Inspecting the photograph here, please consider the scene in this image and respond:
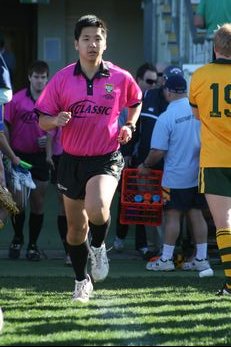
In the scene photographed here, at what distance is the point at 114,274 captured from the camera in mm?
8820

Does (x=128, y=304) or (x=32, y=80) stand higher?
(x=32, y=80)

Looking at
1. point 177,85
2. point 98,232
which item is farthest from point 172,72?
point 98,232

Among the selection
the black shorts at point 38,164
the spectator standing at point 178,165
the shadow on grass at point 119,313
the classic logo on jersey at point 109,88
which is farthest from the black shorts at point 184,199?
the classic logo on jersey at point 109,88

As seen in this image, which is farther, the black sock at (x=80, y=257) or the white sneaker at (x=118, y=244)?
the white sneaker at (x=118, y=244)

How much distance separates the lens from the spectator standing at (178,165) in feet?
29.6

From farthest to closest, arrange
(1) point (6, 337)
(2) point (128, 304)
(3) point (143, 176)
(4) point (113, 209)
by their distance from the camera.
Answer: (4) point (113, 209), (3) point (143, 176), (2) point (128, 304), (1) point (6, 337)

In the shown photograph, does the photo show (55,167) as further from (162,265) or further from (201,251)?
(201,251)

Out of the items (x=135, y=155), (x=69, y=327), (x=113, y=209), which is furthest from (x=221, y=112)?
(x=113, y=209)

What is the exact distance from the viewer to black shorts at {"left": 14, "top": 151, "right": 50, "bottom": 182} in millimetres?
9648

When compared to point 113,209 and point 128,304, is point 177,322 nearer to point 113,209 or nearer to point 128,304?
point 128,304

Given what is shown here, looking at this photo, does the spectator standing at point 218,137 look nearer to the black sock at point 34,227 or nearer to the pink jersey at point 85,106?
the pink jersey at point 85,106

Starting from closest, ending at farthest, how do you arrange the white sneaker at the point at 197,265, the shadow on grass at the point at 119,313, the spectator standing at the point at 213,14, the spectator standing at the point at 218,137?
1. the shadow on grass at the point at 119,313
2. the spectator standing at the point at 218,137
3. the white sneaker at the point at 197,265
4. the spectator standing at the point at 213,14

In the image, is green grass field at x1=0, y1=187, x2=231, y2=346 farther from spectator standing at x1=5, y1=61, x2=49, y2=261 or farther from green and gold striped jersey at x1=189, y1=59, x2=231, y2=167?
green and gold striped jersey at x1=189, y1=59, x2=231, y2=167

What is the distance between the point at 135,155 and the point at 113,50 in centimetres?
634
